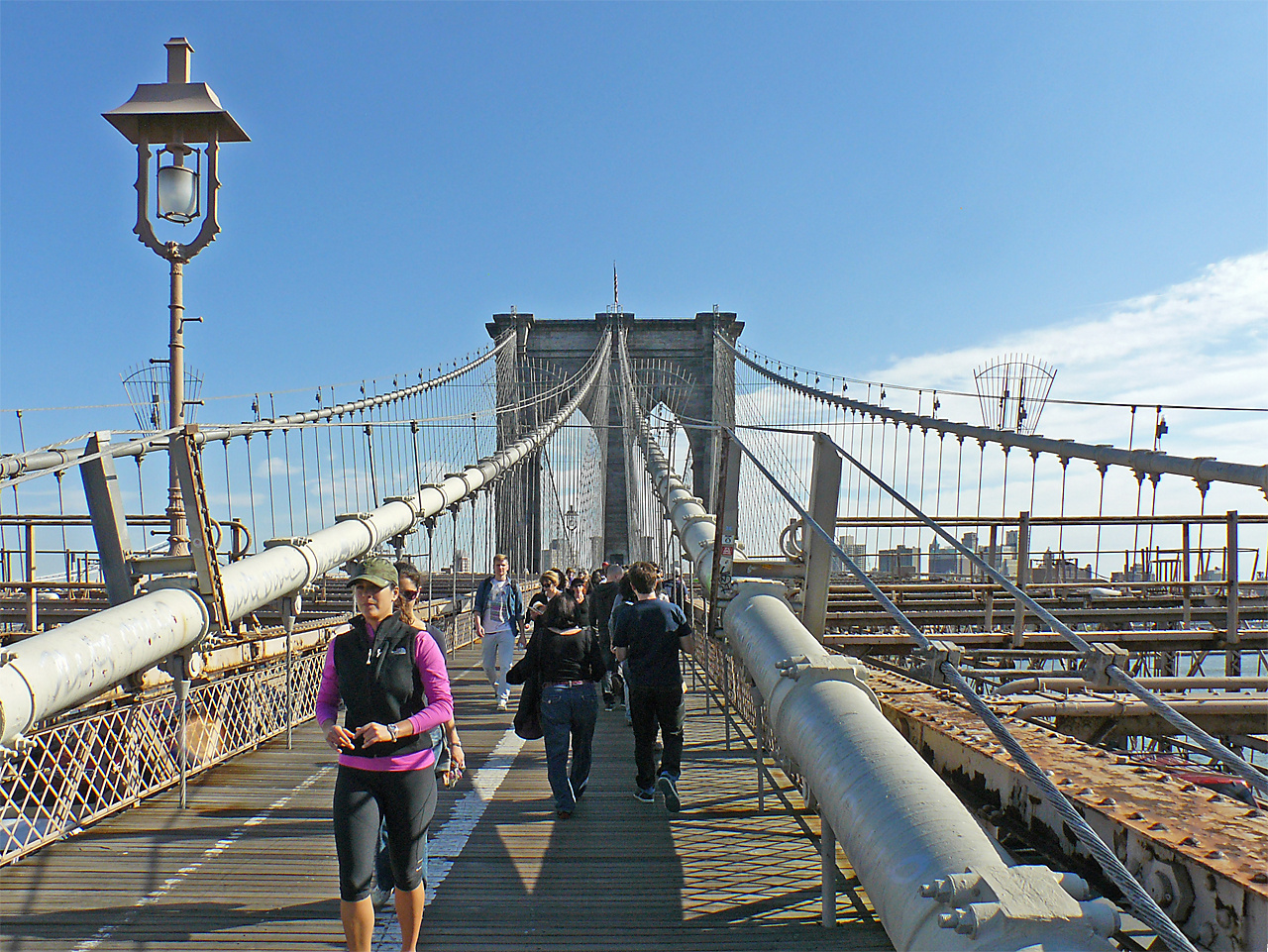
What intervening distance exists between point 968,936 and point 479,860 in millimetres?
2779

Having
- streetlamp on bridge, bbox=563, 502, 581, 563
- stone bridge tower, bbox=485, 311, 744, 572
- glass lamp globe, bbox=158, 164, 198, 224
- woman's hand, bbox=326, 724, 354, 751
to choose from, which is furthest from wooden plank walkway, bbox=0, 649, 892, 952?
stone bridge tower, bbox=485, 311, 744, 572

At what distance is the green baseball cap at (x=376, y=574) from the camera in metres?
2.80

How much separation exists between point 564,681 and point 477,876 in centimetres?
113

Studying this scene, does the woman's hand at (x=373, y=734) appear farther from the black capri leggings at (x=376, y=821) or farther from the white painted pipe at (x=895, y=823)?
the white painted pipe at (x=895, y=823)

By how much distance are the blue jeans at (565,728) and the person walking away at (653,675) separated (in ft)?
0.83

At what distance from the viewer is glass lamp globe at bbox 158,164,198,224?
6.87 metres

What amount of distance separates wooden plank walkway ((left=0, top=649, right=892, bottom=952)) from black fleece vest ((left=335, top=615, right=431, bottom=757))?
82 centimetres

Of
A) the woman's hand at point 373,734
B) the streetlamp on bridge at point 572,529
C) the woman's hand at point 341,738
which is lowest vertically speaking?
the streetlamp on bridge at point 572,529

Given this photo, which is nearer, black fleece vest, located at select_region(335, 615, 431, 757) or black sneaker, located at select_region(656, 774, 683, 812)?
black fleece vest, located at select_region(335, 615, 431, 757)

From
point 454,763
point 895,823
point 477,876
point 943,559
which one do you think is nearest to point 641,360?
point 943,559

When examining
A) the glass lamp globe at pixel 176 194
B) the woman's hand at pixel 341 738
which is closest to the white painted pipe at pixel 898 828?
the woman's hand at pixel 341 738

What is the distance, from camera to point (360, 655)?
9.12ft

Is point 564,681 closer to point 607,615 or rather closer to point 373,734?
point 373,734

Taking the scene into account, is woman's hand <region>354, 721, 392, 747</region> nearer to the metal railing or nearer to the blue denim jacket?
the metal railing
